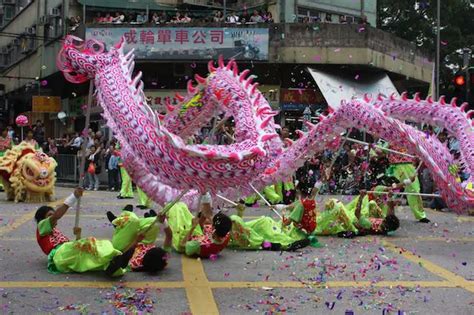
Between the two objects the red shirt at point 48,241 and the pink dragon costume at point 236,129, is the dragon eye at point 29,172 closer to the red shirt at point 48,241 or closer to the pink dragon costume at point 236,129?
the pink dragon costume at point 236,129

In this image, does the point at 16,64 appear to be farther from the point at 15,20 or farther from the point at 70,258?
the point at 70,258

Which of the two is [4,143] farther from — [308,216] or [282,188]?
[308,216]

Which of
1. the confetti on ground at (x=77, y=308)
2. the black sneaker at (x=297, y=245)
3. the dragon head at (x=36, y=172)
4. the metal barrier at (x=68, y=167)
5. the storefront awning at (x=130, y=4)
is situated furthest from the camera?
the storefront awning at (x=130, y=4)

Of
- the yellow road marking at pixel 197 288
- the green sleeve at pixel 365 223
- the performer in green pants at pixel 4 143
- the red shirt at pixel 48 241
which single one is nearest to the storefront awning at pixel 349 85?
the performer in green pants at pixel 4 143

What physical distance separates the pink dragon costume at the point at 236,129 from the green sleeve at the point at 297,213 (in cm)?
40

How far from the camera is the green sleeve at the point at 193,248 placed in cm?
645

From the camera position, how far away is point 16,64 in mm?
31422

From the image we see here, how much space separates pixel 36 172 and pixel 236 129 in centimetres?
655

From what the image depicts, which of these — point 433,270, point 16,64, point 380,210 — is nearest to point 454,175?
point 433,270

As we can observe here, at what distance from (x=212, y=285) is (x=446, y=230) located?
521cm

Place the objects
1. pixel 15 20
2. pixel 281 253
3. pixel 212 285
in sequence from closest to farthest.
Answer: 1. pixel 212 285
2. pixel 281 253
3. pixel 15 20

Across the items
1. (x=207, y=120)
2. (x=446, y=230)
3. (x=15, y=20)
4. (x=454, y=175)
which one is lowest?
(x=446, y=230)

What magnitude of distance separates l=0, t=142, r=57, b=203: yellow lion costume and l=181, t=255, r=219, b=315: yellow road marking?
6.04m

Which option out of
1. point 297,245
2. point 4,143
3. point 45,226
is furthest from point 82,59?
point 4,143
